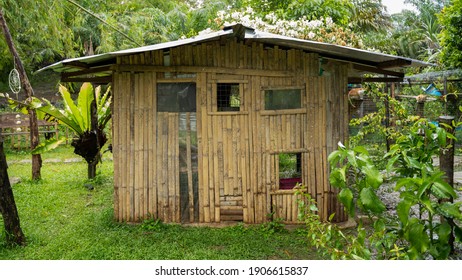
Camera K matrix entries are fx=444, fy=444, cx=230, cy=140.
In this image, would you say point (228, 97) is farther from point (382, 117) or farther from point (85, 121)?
point (382, 117)

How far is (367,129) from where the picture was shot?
9.39 m

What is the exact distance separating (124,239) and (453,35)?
27.1 ft

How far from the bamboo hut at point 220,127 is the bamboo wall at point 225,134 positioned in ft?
0.04

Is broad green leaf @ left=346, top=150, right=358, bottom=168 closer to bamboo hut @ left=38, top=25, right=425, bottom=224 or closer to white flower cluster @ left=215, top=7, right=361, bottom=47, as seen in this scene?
bamboo hut @ left=38, top=25, right=425, bottom=224

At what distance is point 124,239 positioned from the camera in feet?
18.1

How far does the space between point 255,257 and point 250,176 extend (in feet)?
4.27

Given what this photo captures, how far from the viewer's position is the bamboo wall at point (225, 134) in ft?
19.4

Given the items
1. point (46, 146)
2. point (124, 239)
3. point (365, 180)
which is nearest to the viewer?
point (365, 180)

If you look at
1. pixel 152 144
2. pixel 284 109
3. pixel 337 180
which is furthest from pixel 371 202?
pixel 152 144

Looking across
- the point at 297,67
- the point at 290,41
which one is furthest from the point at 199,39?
the point at 297,67

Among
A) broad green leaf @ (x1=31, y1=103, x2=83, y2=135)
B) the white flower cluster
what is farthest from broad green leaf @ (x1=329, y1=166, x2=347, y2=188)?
the white flower cluster

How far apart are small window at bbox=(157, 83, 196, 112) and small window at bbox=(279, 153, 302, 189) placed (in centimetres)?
164

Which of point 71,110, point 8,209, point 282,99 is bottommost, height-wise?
point 8,209

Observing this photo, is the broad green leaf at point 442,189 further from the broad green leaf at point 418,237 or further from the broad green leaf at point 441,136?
the broad green leaf at point 441,136
